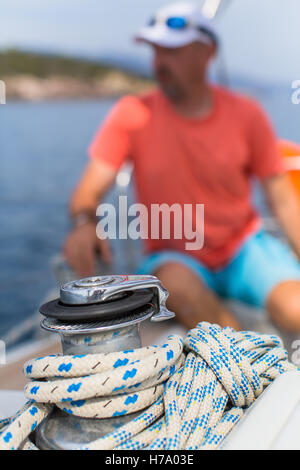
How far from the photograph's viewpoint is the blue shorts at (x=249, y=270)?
4.19 ft

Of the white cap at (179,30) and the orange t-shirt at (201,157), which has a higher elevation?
the white cap at (179,30)

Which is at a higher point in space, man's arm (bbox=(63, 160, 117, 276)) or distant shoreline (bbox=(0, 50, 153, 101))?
distant shoreline (bbox=(0, 50, 153, 101))

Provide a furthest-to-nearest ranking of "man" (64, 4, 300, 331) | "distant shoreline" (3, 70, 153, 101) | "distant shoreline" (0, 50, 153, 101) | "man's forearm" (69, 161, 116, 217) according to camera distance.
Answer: "distant shoreline" (0, 50, 153, 101), "distant shoreline" (3, 70, 153, 101), "man" (64, 4, 300, 331), "man's forearm" (69, 161, 116, 217)

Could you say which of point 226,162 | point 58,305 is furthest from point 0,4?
point 58,305

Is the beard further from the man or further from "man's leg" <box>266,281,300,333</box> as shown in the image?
"man's leg" <box>266,281,300,333</box>

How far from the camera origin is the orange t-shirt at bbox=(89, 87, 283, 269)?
4.44ft

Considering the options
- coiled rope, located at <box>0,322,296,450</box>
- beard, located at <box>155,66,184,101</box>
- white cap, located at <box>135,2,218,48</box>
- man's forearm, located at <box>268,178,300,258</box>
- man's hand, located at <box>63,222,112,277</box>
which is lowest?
coiled rope, located at <box>0,322,296,450</box>

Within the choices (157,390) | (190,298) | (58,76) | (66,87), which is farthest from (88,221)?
(66,87)

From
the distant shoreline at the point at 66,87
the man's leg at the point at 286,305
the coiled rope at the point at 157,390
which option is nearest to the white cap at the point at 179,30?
the man's leg at the point at 286,305

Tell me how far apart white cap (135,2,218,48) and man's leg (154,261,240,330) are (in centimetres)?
55

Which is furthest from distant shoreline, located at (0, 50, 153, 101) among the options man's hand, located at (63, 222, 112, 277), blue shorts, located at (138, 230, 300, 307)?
man's hand, located at (63, 222, 112, 277)

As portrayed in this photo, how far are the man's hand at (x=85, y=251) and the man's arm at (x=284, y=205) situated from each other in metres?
0.50

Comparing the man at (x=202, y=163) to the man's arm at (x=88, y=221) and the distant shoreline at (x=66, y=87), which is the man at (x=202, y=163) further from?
the distant shoreline at (x=66, y=87)

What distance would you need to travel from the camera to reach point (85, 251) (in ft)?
3.18
